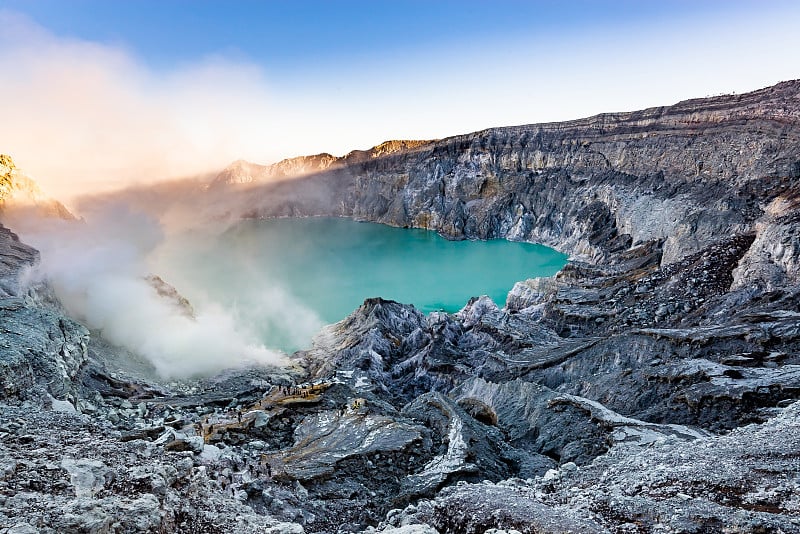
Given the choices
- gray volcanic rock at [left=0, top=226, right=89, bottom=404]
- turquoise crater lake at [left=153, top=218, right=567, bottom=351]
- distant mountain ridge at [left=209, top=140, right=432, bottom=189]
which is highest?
distant mountain ridge at [left=209, top=140, right=432, bottom=189]

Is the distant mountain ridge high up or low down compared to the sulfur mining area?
up

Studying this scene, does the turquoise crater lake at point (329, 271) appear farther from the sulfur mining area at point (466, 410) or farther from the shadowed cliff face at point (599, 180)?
the sulfur mining area at point (466, 410)

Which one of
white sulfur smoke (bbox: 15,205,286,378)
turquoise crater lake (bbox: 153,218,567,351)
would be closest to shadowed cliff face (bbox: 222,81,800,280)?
turquoise crater lake (bbox: 153,218,567,351)

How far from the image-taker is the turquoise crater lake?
1580 inches

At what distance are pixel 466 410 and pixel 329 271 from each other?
42.1m

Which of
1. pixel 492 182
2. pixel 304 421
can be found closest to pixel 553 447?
pixel 304 421

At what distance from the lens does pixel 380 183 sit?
10881cm

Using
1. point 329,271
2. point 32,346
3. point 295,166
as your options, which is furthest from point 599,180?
point 295,166

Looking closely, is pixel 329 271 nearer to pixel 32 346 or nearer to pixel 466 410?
pixel 466 410

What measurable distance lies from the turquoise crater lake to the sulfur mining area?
756 cm

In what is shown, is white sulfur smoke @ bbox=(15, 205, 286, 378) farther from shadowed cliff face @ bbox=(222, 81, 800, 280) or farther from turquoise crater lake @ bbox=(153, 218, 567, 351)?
shadowed cliff face @ bbox=(222, 81, 800, 280)

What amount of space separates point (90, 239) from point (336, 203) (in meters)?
86.1

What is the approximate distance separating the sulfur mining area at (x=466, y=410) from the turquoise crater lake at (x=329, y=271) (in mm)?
7557

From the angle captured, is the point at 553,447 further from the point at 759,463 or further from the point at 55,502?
the point at 55,502
